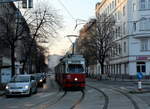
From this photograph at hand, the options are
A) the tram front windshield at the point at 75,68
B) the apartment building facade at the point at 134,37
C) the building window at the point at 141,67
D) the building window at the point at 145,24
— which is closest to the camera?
the tram front windshield at the point at 75,68

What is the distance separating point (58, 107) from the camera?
16906 mm

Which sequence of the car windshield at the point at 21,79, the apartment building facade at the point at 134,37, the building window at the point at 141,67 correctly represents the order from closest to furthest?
1. the car windshield at the point at 21,79
2. the apartment building facade at the point at 134,37
3. the building window at the point at 141,67

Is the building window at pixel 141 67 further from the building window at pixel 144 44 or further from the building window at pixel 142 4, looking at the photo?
the building window at pixel 142 4

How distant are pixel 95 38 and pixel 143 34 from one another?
12.3 meters

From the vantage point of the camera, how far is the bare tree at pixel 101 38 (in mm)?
69500

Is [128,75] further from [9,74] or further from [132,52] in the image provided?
[9,74]

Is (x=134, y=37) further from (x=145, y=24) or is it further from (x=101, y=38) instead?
(x=101, y=38)

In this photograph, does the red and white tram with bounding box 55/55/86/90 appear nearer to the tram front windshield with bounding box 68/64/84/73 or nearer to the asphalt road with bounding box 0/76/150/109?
the tram front windshield with bounding box 68/64/84/73

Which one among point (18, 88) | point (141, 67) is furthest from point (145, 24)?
point (18, 88)

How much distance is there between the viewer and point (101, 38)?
69688 millimetres

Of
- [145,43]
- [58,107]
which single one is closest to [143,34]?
[145,43]

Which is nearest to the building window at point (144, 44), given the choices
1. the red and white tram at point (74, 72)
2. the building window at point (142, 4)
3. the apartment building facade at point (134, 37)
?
the apartment building facade at point (134, 37)

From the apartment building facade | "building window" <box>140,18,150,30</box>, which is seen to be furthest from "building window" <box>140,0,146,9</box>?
"building window" <box>140,18,150,30</box>

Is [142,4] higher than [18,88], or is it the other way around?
[142,4]
